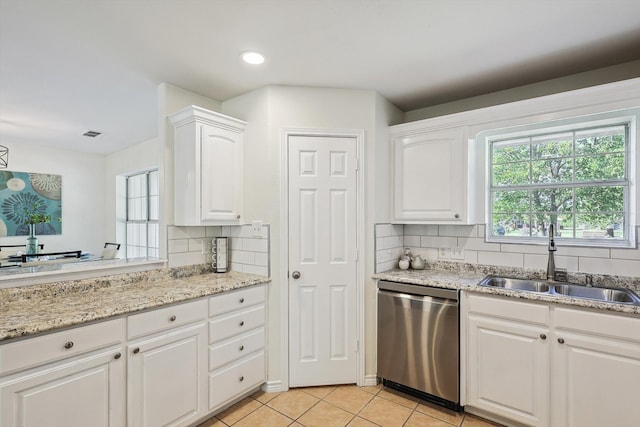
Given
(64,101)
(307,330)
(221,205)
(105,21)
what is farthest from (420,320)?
(64,101)

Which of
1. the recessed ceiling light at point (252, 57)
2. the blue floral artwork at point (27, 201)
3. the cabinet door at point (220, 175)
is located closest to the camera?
the recessed ceiling light at point (252, 57)

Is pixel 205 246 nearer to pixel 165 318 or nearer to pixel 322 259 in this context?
pixel 165 318

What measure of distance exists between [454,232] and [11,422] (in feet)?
9.95

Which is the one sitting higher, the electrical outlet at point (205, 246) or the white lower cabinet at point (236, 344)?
the electrical outlet at point (205, 246)

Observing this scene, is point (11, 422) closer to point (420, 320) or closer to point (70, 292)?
point (70, 292)

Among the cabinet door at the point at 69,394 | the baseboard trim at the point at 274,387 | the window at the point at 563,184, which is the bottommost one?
the baseboard trim at the point at 274,387

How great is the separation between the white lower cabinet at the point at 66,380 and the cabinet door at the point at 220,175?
1049 mm

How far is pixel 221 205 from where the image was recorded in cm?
248

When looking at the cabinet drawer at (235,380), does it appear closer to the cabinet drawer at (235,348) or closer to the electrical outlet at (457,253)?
the cabinet drawer at (235,348)

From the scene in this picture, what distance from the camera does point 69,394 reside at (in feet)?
4.73

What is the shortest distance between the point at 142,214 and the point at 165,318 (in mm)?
3995

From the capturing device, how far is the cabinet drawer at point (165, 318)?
169 centimetres

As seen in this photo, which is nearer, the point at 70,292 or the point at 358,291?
the point at 70,292

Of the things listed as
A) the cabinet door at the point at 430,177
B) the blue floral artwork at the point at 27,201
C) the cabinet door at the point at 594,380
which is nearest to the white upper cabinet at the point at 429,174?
the cabinet door at the point at 430,177
